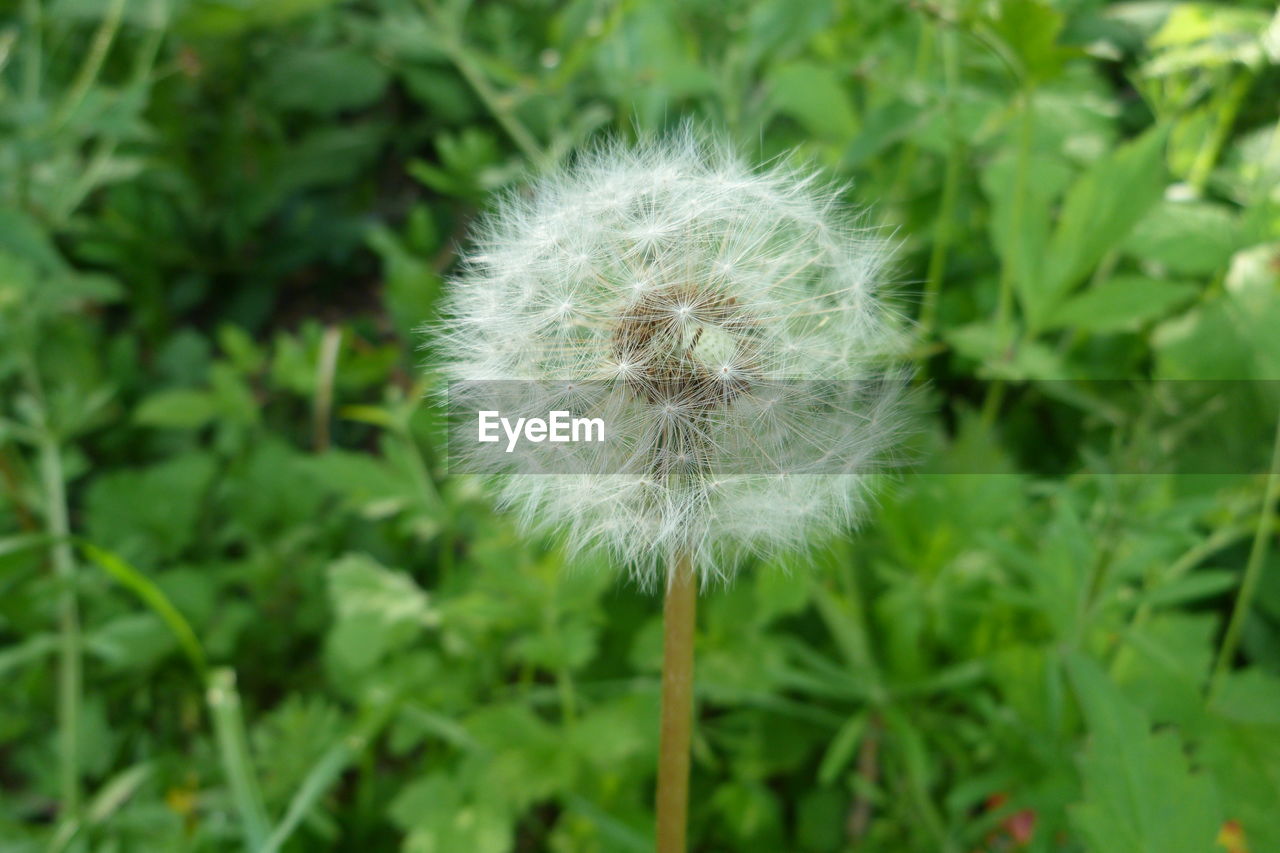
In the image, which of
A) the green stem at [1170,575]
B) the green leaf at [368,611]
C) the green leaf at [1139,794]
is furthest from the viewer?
the green leaf at [368,611]

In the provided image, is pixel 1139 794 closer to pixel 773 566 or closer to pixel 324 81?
pixel 773 566

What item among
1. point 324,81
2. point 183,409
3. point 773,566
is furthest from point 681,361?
point 324,81

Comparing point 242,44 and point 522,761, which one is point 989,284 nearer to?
point 522,761

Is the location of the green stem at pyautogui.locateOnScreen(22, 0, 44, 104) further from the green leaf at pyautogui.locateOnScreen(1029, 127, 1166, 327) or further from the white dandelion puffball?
the green leaf at pyautogui.locateOnScreen(1029, 127, 1166, 327)

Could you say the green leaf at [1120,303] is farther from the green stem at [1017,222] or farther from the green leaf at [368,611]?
the green leaf at [368,611]

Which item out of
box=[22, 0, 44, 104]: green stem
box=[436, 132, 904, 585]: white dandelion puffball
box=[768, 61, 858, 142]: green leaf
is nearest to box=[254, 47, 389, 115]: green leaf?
box=[22, 0, 44, 104]: green stem

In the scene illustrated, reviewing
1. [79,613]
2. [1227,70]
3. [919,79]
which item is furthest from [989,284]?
[79,613]

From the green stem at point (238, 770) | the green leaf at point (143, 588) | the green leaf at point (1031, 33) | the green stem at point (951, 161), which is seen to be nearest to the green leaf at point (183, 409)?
the green leaf at point (143, 588)
